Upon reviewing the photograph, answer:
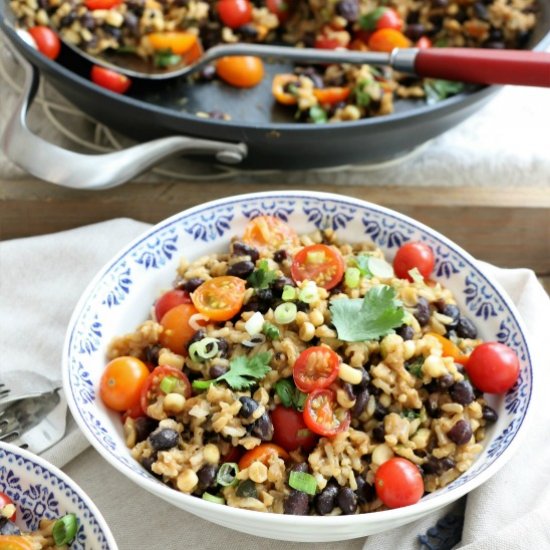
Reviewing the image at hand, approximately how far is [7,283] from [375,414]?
1.28 metres

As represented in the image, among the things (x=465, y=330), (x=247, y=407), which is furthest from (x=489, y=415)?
(x=247, y=407)

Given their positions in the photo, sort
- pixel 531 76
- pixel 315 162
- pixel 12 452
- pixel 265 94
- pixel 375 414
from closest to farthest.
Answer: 1. pixel 12 452
2. pixel 375 414
3. pixel 531 76
4. pixel 315 162
5. pixel 265 94

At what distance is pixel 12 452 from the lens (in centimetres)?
187

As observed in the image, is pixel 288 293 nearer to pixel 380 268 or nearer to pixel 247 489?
pixel 380 268

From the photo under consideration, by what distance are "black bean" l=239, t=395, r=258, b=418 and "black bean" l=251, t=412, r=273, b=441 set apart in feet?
0.10

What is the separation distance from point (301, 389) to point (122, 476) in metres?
0.58

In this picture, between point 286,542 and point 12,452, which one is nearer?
point 12,452

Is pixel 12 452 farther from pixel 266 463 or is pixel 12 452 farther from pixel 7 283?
pixel 7 283

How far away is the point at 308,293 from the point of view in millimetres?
2082

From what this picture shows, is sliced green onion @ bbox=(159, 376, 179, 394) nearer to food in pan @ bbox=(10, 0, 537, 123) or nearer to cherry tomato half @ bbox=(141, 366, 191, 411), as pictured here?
cherry tomato half @ bbox=(141, 366, 191, 411)

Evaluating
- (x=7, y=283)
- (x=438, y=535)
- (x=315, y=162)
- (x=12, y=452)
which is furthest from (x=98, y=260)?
(x=438, y=535)

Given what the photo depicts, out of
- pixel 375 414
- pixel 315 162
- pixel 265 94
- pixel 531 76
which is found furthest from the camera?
pixel 265 94

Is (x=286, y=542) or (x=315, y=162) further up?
(x=315, y=162)

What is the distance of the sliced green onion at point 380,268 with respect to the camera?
2254mm
